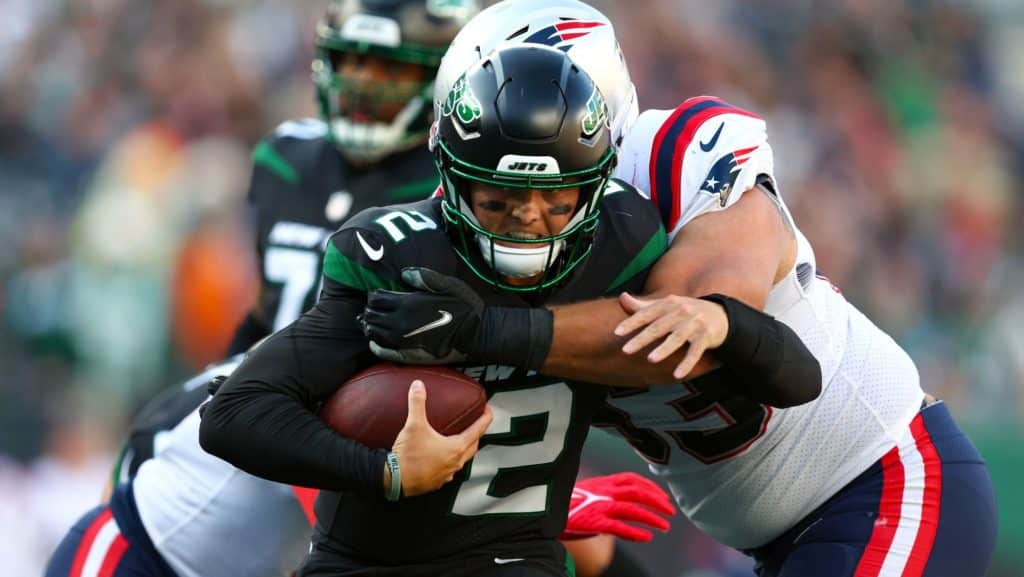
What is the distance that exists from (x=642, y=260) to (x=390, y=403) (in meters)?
0.63

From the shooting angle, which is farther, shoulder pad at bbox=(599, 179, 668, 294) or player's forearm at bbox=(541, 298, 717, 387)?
shoulder pad at bbox=(599, 179, 668, 294)

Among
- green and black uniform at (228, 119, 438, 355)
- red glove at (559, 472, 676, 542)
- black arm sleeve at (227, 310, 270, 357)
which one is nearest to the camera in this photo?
red glove at (559, 472, 676, 542)

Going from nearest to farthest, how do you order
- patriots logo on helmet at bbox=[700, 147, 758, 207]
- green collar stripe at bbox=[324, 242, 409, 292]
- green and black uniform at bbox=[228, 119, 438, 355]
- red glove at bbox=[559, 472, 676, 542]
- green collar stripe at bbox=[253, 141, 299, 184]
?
green collar stripe at bbox=[324, 242, 409, 292]
patriots logo on helmet at bbox=[700, 147, 758, 207]
red glove at bbox=[559, 472, 676, 542]
green and black uniform at bbox=[228, 119, 438, 355]
green collar stripe at bbox=[253, 141, 299, 184]

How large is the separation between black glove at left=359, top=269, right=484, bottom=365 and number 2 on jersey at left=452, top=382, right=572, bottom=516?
0.21 metres

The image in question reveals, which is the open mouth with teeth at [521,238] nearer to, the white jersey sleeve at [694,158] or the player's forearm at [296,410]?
the player's forearm at [296,410]

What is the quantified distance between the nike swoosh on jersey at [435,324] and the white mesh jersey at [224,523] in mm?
1084

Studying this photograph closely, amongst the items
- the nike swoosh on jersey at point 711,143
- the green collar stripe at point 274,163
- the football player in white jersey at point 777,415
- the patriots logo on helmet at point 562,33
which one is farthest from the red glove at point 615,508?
the green collar stripe at point 274,163

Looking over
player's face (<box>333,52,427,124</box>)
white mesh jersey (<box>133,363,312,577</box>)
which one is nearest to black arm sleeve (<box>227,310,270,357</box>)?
player's face (<box>333,52,427,124</box>)

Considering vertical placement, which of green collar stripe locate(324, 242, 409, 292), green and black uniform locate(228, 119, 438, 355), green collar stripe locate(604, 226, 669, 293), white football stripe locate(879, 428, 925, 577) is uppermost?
green collar stripe locate(324, 242, 409, 292)

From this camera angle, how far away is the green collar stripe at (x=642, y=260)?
3.09 m

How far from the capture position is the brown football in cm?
279

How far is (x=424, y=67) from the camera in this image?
480 centimetres

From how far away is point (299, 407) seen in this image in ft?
9.16

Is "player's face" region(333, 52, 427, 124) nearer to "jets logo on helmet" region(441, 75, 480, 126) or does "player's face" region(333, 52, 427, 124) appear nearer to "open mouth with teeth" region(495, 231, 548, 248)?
"jets logo on helmet" region(441, 75, 480, 126)
